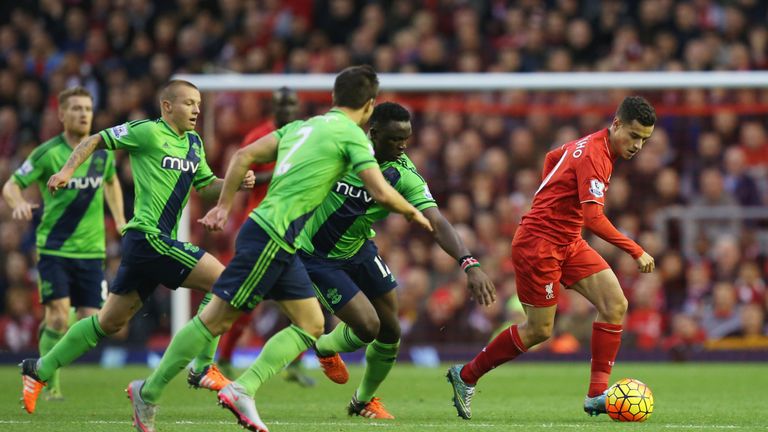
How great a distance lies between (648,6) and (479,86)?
4245 millimetres

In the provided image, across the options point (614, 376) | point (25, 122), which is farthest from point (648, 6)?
point (25, 122)

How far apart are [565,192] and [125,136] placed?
2929mm

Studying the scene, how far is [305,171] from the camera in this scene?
21.5 feet

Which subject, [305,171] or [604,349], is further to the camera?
[604,349]

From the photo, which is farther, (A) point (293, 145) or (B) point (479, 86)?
(B) point (479, 86)

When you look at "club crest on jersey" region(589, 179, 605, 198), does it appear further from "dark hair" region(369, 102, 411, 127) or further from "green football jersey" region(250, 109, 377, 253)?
"green football jersey" region(250, 109, 377, 253)

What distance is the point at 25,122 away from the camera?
17844 mm

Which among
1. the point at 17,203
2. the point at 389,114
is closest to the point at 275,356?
the point at 389,114

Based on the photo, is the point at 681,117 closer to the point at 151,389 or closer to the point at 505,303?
the point at 505,303

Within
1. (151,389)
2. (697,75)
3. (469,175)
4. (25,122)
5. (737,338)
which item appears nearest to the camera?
(151,389)

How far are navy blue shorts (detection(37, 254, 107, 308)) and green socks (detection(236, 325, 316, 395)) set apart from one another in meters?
4.03

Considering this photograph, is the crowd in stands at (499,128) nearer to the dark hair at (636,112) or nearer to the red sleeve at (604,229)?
the dark hair at (636,112)

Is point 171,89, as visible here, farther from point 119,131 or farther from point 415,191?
point 415,191

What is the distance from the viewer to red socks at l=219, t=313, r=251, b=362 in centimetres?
1109
